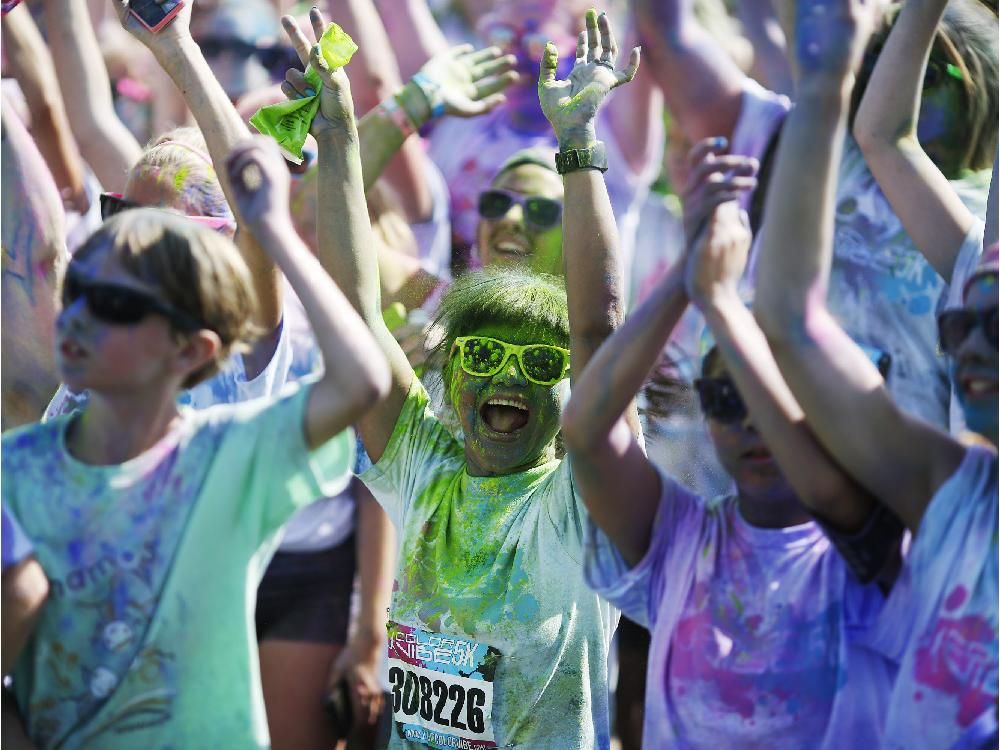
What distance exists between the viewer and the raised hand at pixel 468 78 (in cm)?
409

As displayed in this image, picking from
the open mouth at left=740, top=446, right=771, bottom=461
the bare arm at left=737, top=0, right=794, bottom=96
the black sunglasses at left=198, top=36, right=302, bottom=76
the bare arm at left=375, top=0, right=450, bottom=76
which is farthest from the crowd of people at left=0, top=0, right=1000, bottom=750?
the bare arm at left=375, top=0, right=450, bottom=76

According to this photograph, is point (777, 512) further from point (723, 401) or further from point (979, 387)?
point (979, 387)

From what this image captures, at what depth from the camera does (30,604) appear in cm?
213

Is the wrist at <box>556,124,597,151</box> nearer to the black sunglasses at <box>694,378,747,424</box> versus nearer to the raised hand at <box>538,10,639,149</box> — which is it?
the raised hand at <box>538,10,639,149</box>

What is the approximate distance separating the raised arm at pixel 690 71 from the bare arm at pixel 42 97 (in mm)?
1880

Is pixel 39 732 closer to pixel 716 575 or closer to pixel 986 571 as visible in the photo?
pixel 716 575

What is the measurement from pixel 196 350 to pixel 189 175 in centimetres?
121

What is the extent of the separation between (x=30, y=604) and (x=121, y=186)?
76.0 inches

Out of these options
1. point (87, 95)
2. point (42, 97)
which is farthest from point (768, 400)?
point (42, 97)

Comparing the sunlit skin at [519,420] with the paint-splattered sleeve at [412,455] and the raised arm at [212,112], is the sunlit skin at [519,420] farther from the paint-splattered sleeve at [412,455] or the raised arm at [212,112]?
the raised arm at [212,112]

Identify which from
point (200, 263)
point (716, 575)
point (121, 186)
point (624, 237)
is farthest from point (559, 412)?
point (624, 237)

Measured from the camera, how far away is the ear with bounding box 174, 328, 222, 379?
2227mm

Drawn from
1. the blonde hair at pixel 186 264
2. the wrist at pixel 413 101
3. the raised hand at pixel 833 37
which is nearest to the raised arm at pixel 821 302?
the raised hand at pixel 833 37

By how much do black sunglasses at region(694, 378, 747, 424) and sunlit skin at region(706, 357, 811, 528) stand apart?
0.03 feet
